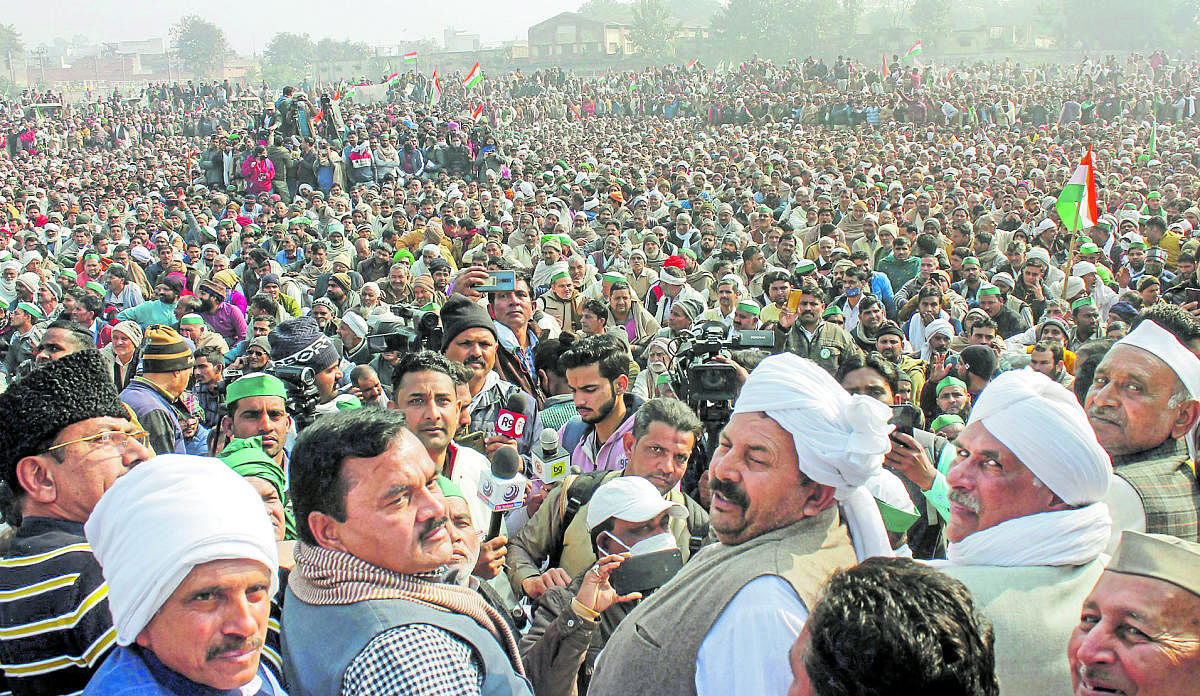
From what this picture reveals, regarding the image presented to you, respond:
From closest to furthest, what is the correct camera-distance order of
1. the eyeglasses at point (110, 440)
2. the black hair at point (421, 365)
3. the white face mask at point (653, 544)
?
1. the eyeglasses at point (110, 440)
2. the white face mask at point (653, 544)
3. the black hair at point (421, 365)

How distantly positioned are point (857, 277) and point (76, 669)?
20.8 ft

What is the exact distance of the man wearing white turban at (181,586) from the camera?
63.1 inches

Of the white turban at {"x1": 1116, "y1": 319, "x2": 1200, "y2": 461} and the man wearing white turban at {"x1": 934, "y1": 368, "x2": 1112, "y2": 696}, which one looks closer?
the man wearing white turban at {"x1": 934, "y1": 368, "x2": 1112, "y2": 696}

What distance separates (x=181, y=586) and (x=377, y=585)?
13.1 inches

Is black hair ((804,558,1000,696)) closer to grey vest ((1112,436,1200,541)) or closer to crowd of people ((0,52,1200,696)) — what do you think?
crowd of people ((0,52,1200,696))

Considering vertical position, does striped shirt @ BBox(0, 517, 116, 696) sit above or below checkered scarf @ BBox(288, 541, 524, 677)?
below

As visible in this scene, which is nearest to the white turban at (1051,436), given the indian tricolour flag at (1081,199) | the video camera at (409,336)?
the video camera at (409,336)

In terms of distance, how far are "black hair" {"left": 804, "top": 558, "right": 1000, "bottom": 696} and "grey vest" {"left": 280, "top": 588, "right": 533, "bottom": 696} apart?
592mm

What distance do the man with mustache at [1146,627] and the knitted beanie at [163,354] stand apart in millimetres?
4243

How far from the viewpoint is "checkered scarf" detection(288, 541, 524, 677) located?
5.55 feet

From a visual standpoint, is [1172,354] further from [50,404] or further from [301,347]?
[301,347]

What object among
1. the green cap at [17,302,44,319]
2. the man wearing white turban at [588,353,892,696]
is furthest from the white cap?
the green cap at [17,302,44,319]

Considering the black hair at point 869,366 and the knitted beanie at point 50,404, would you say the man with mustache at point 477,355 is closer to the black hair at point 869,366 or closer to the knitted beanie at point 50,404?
the black hair at point 869,366

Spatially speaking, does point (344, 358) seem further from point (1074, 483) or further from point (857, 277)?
point (1074, 483)
